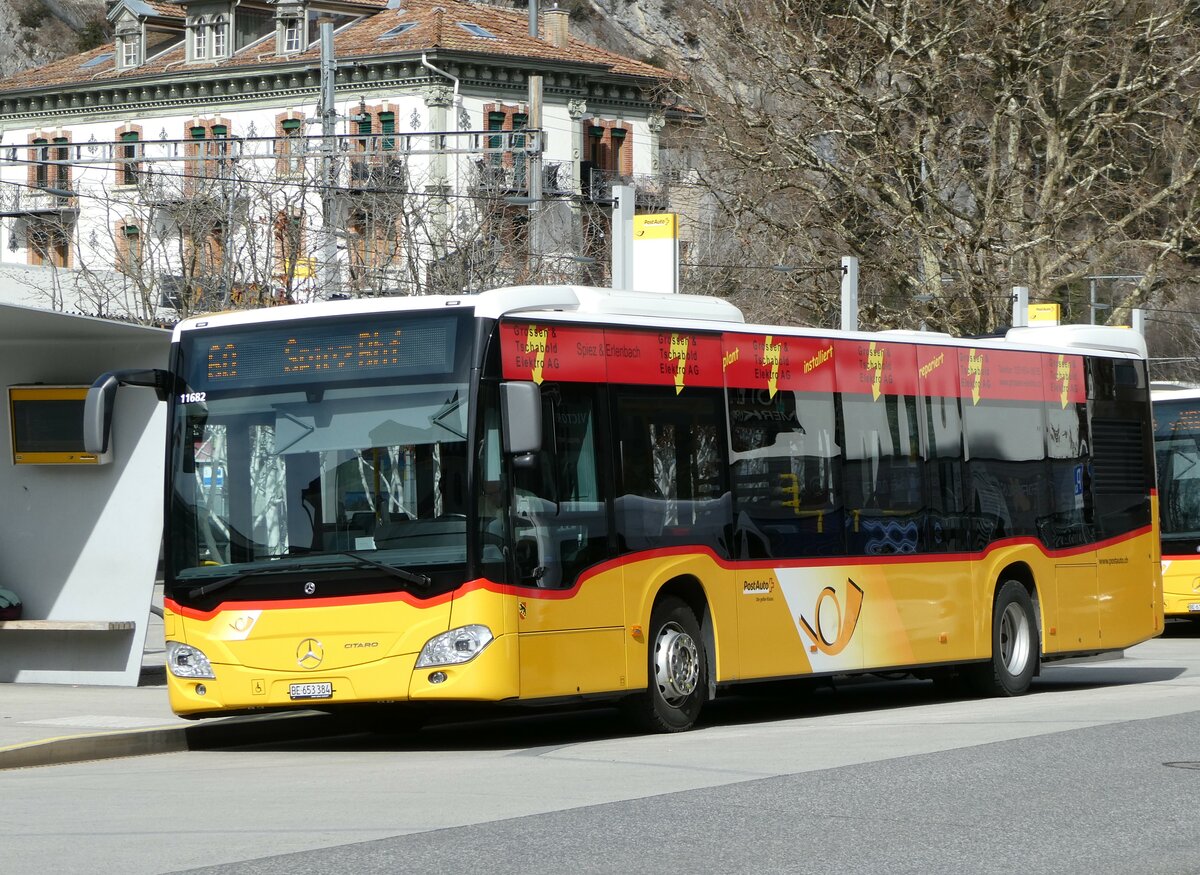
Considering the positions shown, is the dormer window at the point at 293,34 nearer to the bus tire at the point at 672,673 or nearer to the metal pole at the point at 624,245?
the metal pole at the point at 624,245

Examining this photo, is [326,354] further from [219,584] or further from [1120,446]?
[1120,446]

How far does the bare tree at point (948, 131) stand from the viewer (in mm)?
34719

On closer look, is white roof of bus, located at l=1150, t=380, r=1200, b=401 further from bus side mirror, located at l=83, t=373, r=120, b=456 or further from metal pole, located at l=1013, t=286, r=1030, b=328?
bus side mirror, located at l=83, t=373, r=120, b=456

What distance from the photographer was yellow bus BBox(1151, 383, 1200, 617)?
92.8 feet

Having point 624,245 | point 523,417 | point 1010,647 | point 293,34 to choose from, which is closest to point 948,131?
point 624,245

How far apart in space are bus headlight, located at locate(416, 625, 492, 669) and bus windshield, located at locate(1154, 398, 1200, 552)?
61.1 feet

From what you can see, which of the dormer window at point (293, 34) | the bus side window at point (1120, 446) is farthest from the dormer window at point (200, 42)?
the bus side window at point (1120, 446)

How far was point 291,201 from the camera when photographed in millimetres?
36781

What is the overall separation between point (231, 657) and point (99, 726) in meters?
1.33

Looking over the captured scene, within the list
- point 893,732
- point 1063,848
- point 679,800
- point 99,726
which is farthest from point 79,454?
point 1063,848

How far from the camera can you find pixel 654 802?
960cm

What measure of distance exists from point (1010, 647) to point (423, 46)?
167ft

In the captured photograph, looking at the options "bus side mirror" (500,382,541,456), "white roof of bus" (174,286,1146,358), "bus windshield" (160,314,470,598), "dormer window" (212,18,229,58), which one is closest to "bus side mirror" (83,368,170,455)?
"bus windshield" (160,314,470,598)

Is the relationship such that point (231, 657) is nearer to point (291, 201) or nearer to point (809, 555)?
point (809, 555)
